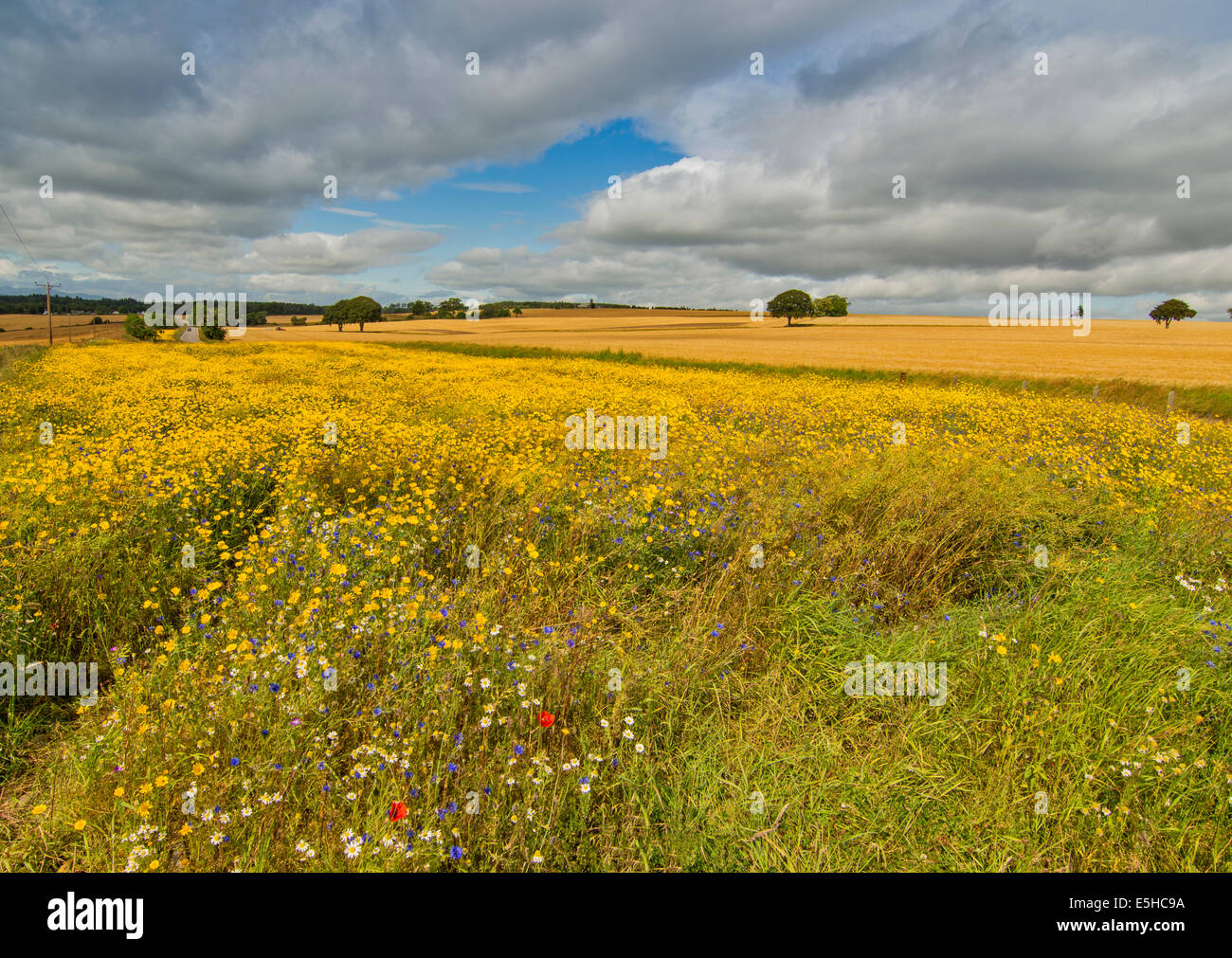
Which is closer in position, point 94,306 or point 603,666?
point 603,666

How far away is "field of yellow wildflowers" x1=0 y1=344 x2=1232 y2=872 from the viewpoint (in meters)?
2.41

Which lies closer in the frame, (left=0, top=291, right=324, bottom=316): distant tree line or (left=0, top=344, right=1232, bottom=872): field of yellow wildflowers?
(left=0, top=344, right=1232, bottom=872): field of yellow wildflowers

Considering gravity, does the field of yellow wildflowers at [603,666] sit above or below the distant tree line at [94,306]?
below

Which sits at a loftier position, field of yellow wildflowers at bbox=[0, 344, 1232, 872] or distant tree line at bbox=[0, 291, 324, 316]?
distant tree line at bbox=[0, 291, 324, 316]

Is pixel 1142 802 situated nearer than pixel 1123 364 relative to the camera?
Yes

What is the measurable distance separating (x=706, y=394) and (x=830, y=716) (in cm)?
1414

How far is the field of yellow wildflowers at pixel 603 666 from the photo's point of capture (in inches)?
94.7

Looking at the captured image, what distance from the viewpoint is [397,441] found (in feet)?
25.5

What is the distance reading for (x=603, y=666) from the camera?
3.29 metres

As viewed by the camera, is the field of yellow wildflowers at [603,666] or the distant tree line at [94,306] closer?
the field of yellow wildflowers at [603,666]

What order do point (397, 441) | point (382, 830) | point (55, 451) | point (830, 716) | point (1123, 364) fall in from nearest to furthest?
point (382, 830)
point (830, 716)
point (55, 451)
point (397, 441)
point (1123, 364)
